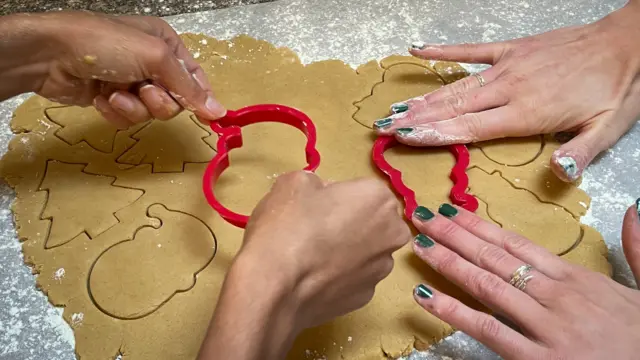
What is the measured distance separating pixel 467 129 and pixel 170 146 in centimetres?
58

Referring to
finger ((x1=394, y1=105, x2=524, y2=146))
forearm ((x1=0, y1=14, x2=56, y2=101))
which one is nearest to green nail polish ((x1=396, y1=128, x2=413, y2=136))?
finger ((x1=394, y1=105, x2=524, y2=146))

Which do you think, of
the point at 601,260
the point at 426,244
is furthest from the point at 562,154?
the point at 426,244

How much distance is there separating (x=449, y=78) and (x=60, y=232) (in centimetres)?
85

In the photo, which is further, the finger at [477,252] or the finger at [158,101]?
the finger at [158,101]

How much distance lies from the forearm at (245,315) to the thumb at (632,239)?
0.60m

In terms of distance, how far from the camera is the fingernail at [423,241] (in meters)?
0.92

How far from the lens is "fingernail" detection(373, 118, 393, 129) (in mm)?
1098

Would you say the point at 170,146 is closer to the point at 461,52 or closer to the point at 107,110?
the point at 107,110

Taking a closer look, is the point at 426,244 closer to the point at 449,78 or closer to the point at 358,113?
the point at 358,113

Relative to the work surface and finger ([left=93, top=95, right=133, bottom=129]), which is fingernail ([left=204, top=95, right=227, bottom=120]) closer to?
finger ([left=93, top=95, right=133, bottom=129])

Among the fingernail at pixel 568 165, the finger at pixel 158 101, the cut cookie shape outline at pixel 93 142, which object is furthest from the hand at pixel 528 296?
the cut cookie shape outline at pixel 93 142

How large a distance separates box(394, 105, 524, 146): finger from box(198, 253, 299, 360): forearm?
0.54 metres

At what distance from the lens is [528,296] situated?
84 cm

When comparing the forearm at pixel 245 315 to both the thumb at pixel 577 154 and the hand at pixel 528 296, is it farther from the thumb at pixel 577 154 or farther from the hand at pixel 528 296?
the thumb at pixel 577 154
